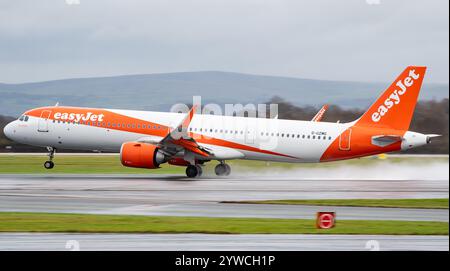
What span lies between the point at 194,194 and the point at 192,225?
11.3 metres

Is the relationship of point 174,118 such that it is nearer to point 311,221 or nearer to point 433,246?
point 311,221

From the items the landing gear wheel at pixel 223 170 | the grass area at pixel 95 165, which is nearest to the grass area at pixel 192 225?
the grass area at pixel 95 165

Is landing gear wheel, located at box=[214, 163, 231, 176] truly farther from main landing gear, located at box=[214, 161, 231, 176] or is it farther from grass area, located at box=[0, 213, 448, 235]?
grass area, located at box=[0, 213, 448, 235]

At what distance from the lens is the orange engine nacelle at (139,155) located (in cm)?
4481

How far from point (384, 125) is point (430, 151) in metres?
30.4

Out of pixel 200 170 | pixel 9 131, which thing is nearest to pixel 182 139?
pixel 200 170

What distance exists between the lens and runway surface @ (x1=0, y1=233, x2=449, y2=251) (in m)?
18.9

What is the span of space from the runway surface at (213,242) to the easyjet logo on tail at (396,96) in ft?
85.3

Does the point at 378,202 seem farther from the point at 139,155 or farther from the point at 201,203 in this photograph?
the point at 139,155

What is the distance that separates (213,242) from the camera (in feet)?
65.9

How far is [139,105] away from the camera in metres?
51.6

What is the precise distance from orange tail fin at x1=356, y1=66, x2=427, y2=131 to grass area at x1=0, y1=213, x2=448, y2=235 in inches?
877

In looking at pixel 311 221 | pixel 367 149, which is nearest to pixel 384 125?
pixel 367 149

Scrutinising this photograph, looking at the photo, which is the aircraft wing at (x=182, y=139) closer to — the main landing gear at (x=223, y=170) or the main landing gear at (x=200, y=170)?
the main landing gear at (x=200, y=170)
